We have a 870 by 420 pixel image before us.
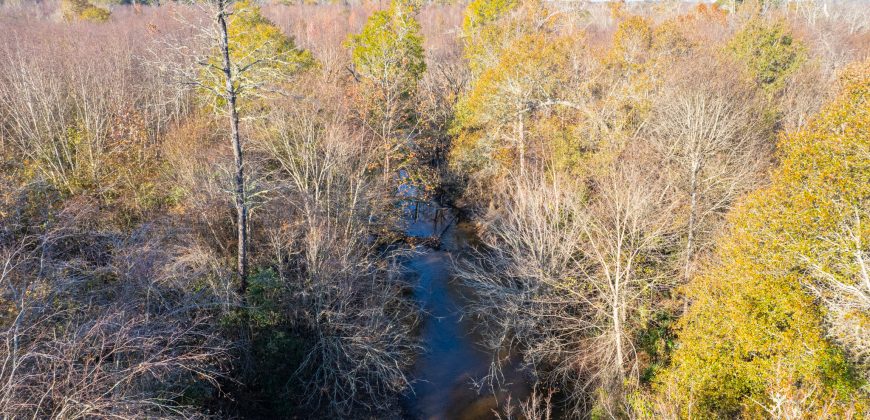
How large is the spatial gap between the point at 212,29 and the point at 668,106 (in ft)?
55.9

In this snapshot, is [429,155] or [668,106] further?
[429,155]

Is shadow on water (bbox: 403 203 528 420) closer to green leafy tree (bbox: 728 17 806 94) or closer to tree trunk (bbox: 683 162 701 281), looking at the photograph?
tree trunk (bbox: 683 162 701 281)

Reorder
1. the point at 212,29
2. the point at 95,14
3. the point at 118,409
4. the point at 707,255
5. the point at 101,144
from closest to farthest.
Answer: the point at 118,409 < the point at 212,29 < the point at 707,255 < the point at 101,144 < the point at 95,14

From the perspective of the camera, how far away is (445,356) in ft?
58.1

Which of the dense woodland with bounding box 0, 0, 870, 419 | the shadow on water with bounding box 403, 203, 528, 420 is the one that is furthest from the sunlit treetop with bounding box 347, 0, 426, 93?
the shadow on water with bounding box 403, 203, 528, 420

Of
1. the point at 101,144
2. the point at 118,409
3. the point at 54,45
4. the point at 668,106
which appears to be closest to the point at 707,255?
the point at 668,106

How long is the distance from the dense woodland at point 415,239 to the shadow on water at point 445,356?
542 millimetres

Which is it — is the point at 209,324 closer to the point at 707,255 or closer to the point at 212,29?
the point at 212,29

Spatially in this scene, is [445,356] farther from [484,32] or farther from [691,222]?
[484,32]

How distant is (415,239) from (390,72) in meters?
8.86

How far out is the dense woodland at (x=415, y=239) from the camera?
34.6 ft

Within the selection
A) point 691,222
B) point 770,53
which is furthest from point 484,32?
point 691,222

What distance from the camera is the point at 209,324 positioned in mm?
12164

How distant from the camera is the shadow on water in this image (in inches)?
615
